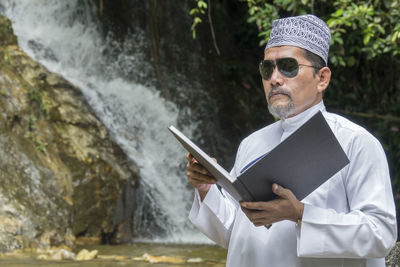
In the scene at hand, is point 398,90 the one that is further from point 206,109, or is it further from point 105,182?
point 105,182

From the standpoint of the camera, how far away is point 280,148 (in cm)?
167

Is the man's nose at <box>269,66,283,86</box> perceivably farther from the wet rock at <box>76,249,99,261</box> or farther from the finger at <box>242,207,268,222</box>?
the wet rock at <box>76,249,99,261</box>

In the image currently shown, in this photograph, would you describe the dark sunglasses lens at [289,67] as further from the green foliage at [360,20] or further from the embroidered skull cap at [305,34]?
the green foliage at [360,20]

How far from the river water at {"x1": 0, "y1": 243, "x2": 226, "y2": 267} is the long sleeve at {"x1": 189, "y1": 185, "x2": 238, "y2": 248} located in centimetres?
262

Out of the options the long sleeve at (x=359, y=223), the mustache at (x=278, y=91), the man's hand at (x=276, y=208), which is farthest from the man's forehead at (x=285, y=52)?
the man's hand at (x=276, y=208)

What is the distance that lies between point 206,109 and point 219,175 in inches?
315

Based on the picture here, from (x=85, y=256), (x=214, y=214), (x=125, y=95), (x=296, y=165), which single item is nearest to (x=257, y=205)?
(x=296, y=165)

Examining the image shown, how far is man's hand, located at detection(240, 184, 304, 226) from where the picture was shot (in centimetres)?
174

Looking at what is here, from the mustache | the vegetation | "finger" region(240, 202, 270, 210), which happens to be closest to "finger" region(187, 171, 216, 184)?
"finger" region(240, 202, 270, 210)

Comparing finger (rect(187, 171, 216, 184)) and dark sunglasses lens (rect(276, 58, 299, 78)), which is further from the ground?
dark sunglasses lens (rect(276, 58, 299, 78))

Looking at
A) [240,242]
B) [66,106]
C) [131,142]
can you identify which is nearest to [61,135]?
[66,106]

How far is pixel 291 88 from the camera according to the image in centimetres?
209

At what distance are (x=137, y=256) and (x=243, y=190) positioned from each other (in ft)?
13.3

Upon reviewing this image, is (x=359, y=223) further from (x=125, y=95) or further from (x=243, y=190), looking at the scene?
(x=125, y=95)
